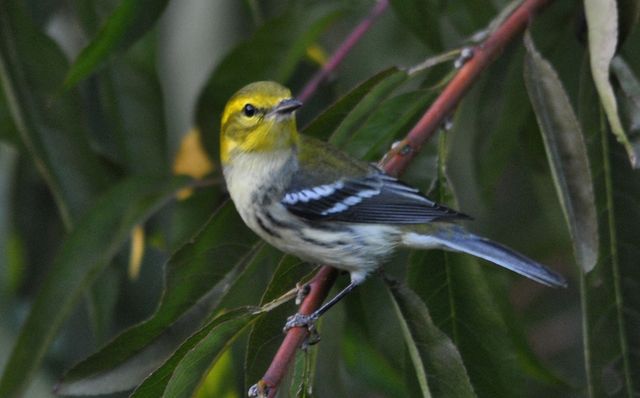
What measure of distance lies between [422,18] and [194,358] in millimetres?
957

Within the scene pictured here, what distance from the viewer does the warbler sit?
195 cm

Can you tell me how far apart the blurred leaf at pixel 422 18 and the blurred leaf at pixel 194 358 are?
2.62ft

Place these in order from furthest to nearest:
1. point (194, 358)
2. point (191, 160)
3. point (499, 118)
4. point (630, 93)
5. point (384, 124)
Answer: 1. point (191, 160)
2. point (499, 118)
3. point (384, 124)
4. point (630, 93)
5. point (194, 358)

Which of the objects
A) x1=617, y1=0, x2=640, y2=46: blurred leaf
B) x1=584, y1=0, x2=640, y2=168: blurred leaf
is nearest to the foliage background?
x1=617, y1=0, x2=640, y2=46: blurred leaf

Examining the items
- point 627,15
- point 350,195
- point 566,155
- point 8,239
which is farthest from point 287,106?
point 8,239

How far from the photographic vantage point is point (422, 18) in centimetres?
220

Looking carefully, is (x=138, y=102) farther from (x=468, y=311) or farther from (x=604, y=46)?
(x=604, y=46)

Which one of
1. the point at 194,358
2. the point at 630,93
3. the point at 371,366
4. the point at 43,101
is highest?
the point at 43,101

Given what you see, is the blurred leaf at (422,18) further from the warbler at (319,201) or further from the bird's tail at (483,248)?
the bird's tail at (483,248)

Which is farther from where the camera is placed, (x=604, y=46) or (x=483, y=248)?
(x=483, y=248)

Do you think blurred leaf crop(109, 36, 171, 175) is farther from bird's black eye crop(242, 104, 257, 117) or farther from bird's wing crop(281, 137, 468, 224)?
bird's wing crop(281, 137, 468, 224)

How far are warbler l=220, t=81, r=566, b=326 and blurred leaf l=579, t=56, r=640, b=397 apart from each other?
0.18 meters

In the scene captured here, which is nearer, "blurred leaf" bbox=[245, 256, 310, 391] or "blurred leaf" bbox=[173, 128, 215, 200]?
"blurred leaf" bbox=[245, 256, 310, 391]

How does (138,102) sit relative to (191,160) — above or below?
above
